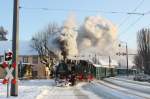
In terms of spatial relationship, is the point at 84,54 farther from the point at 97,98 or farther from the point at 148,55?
the point at 148,55

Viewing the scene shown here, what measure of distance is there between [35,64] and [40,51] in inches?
245

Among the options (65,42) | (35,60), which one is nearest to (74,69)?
(65,42)

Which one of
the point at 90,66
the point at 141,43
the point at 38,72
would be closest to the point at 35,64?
the point at 38,72

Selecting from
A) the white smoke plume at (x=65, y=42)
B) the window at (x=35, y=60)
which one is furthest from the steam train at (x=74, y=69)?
the window at (x=35, y=60)

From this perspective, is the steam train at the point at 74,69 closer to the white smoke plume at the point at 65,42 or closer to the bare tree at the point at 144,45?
the white smoke plume at the point at 65,42

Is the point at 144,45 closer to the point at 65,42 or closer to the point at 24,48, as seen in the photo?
the point at 24,48

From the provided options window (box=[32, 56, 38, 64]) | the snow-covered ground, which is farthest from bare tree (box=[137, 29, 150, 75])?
the snow-covered ground

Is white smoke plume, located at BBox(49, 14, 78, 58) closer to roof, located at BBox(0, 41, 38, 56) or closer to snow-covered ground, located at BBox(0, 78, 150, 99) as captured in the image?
snow-covered ground, located at BBox(0, 78, 150, 99)

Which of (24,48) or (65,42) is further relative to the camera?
(24,48)

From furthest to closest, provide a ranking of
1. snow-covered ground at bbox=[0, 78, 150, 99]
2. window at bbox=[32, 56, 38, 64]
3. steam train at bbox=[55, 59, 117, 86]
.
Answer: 1. window at bbox=[32, 56, 38, 64]
2. steam train at bbox=[55, 59, 117, 86]
3. snow-covered ground at bbox=[0, 78, 150, 99]

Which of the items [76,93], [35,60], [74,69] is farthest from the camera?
[35,60]

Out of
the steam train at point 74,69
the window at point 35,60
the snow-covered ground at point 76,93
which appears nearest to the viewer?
the snow-covered ground at point 76,93

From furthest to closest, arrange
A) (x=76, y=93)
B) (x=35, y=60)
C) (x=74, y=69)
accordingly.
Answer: (x=35, y=60) → (x=74, y=69) → (x=76, y=93)

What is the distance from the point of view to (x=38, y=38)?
8988 centimetres
